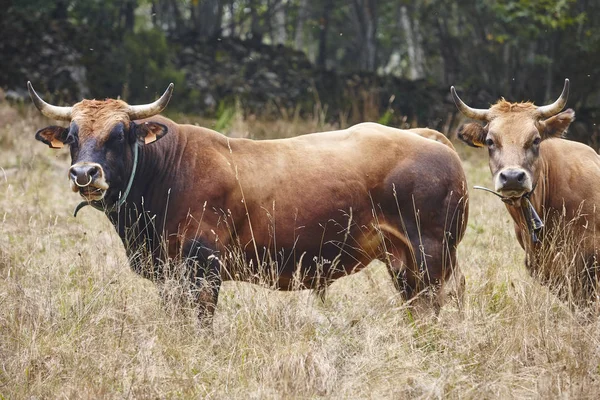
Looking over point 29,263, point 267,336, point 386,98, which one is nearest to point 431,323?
point 267,336

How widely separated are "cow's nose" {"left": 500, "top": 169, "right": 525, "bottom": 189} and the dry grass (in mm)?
689

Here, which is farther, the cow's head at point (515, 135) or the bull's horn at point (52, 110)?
the bull's horn at point (52, 110)

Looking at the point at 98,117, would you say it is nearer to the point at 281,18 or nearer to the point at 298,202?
the point at 298,202

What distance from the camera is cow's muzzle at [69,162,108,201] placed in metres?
5.43

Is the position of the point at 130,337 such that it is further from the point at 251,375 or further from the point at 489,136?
the point at 489,136

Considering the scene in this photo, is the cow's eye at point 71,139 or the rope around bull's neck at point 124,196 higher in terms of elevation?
the cow's eye at point 71,139

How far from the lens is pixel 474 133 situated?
652 centimetres

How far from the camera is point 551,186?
632 cm

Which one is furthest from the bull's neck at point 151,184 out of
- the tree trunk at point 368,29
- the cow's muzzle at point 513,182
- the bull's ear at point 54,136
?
the tree trunk at point 368,29

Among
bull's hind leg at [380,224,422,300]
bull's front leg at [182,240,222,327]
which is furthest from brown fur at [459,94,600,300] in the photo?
bull's front leg at [182,240,222,327]

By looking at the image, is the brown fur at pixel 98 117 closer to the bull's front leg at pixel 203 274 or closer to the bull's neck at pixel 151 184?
the bull's neck at pixel 151 184

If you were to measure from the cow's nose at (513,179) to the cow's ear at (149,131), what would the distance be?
240cm

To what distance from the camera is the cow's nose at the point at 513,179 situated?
5816 millimetres

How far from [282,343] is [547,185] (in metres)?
2.53
